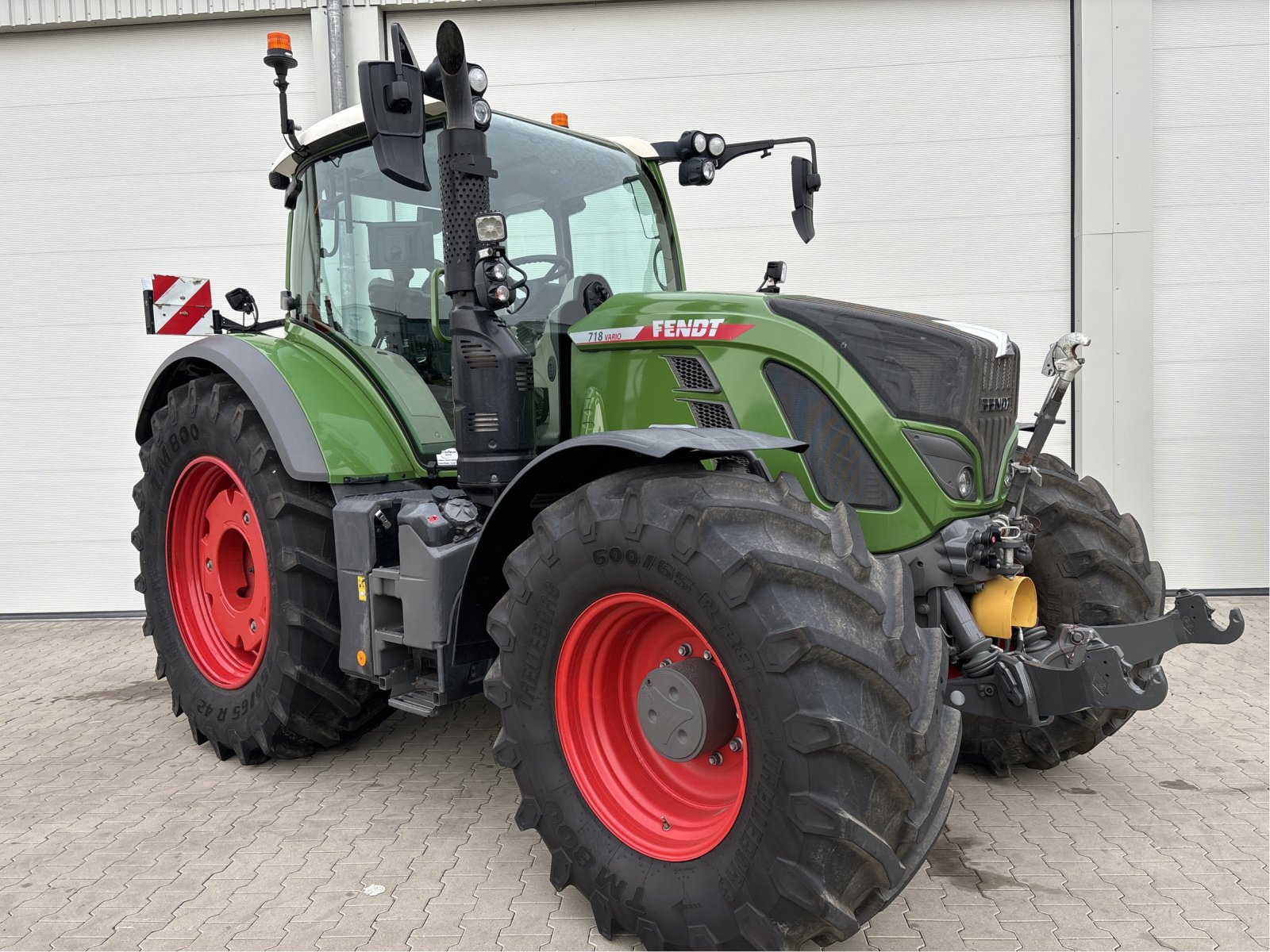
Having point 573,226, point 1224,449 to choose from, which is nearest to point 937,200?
point 1224,449

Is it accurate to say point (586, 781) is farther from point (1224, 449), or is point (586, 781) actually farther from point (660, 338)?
point (1224, 449)

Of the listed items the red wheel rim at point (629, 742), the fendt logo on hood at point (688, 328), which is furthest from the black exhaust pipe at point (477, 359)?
the red wheel rim at point (629, 742)

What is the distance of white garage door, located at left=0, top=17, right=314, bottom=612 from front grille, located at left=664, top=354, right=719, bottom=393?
483 cm

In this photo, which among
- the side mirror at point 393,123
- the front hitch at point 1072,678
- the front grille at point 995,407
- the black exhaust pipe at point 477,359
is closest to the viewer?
the front hitch at point 1072,678

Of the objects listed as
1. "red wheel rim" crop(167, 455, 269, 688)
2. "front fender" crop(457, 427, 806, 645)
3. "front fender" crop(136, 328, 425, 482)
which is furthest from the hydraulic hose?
"red wheel rim" crop(167, 455, 269, 688)

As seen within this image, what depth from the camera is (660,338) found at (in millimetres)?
3199

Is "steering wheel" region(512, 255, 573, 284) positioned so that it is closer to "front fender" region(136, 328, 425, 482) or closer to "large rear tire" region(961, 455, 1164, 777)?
"front fender" region(136, 328, 425, 482)

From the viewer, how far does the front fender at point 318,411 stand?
12.1ft

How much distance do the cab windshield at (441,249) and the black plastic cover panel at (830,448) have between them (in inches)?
36.2

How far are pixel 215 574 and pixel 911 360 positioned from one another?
2965mm

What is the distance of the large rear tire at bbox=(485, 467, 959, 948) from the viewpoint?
2.29 meters

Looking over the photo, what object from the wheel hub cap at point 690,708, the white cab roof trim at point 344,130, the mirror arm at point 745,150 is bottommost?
the wheel hub cap at point 690,708

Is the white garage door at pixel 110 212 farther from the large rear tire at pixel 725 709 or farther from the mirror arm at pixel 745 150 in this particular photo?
the large rear tire at pixel 725 709

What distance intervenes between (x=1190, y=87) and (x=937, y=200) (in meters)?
1.77
